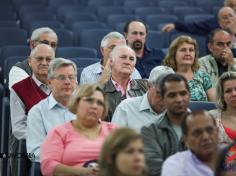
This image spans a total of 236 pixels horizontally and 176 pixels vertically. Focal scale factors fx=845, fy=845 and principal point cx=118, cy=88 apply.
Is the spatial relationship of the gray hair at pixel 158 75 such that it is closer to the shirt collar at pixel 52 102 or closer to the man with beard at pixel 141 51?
the shirt collar at pixel 52 102

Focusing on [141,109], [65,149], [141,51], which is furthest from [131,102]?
[141,51]

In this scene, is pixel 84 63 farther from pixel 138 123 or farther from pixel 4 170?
pixel 138 123

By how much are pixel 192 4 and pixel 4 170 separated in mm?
6229

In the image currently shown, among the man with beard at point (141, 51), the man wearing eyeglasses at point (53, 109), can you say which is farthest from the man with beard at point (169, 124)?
the man with beard at point (141, 51)

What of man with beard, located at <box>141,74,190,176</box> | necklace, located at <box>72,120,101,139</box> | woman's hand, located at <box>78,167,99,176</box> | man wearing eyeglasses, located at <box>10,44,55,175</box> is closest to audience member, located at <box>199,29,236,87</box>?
man wearing eyeglasses, located at <box>10,44,55,175</box>

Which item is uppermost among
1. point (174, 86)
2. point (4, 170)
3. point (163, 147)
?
point (174, 86)

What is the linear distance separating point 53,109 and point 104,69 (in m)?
1.16

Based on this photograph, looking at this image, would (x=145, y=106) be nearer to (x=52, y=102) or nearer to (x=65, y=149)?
(x=52, y=102)

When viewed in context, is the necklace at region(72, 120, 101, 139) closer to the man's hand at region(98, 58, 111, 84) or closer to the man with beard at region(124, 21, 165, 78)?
the man's hand at region(98, 58, 111, 84)

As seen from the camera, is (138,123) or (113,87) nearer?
(138,123)

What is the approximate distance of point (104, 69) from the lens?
22.7 feet

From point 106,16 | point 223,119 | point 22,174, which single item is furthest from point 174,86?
point 106,16

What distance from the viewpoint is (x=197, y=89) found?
706 cm

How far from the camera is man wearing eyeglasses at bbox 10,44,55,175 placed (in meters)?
6.25
